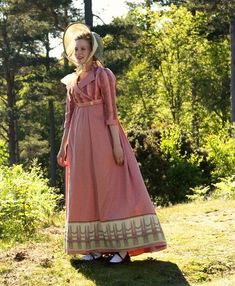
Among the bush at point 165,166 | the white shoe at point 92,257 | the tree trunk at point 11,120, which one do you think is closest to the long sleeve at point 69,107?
the white shoe at point 92,257

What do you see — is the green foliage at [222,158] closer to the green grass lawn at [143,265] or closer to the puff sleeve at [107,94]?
the green grass lawn at [143,265]

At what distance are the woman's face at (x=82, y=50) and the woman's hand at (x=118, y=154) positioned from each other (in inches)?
31.5

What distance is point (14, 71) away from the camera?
2653cm

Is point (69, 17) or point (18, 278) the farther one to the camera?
point (69, 17)

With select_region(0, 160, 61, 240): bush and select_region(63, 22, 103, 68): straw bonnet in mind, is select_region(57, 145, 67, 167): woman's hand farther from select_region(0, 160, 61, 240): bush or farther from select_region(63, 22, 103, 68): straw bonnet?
select_region(0, 160, 61, 240): bush

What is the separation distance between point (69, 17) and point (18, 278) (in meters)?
18.4

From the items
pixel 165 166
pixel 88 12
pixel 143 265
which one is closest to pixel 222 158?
pixel 165 166

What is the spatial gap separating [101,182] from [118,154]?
0.90 ft

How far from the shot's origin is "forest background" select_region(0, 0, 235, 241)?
1225 cm

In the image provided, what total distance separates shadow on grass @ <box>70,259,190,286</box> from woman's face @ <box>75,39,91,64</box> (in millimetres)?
1772

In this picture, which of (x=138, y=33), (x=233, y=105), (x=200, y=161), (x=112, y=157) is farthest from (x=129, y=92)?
(x=112, y=157)

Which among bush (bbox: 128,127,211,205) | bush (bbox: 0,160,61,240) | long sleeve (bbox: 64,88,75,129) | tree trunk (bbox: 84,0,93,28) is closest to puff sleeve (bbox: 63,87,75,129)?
long sleeve (bbox: 64,88,75,129)

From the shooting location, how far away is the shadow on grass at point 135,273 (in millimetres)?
4160

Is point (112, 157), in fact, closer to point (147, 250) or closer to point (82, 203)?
point (82, 203)
